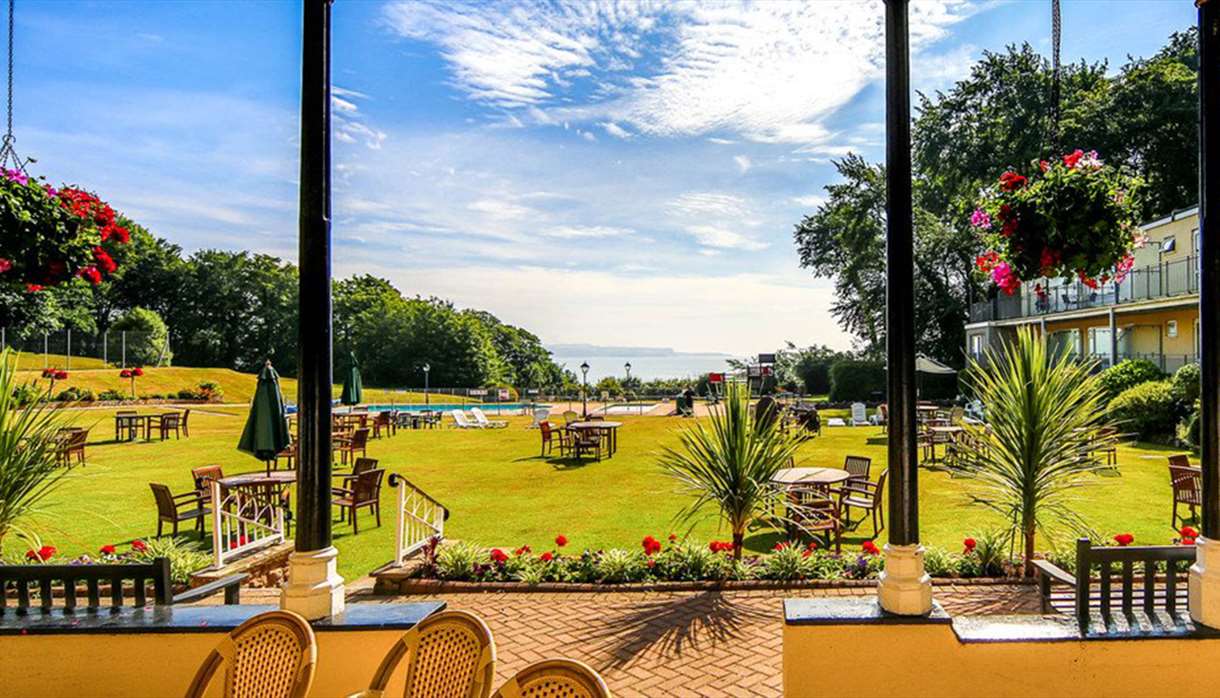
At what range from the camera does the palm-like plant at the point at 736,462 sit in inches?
230

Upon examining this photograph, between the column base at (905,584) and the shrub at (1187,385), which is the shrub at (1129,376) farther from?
the column base at (905,584)

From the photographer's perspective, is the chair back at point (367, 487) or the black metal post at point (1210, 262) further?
the chair back at point (367, 487)

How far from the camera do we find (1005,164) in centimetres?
2712

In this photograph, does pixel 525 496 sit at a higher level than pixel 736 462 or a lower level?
lower

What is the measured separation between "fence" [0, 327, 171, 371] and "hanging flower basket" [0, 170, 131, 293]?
37523 mm

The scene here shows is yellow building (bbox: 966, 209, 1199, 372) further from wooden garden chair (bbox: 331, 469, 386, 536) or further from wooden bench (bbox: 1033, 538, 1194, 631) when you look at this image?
wooden garden chair (bbox: 331, 469, 386, 536)

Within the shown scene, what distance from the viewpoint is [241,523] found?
8078mm

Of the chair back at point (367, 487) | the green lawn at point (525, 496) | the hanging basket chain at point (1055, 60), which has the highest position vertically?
the hanging basket chain at point (1055, 60)

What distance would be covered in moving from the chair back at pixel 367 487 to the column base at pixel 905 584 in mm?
7119

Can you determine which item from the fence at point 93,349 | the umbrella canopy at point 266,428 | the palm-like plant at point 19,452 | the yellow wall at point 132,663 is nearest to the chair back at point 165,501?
the umbrella canopy at point 266,428

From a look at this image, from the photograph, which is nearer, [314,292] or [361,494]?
[314,292]

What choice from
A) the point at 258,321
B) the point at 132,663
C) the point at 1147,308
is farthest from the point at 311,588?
the point at 258,321

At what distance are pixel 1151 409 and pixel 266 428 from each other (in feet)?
59.0

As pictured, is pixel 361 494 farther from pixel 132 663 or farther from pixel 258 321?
pixel 258 321
